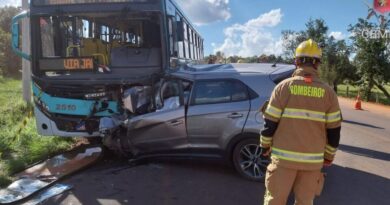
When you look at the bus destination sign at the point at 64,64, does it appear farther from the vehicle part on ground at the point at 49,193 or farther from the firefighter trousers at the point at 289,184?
the firefighter trousers at the point at 289,184

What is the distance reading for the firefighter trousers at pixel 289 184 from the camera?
13.0 feet

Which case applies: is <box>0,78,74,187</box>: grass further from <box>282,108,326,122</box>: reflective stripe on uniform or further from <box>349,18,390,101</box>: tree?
<box>349,18,390,101</box>: tree

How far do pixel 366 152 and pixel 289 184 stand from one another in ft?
21.5

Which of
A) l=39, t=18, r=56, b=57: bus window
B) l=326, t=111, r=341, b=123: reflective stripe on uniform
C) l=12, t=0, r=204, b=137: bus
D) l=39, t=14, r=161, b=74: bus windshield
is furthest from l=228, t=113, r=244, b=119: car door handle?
l=39, t=18, r=56, b=57: bus window

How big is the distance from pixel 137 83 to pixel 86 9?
1.54m

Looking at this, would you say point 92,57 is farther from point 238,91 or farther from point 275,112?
point 275,112

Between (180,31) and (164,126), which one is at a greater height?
(180,31)

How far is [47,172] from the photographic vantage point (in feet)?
24.9

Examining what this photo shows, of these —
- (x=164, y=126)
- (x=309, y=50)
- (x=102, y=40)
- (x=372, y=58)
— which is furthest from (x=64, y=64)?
(x=372, y=58)

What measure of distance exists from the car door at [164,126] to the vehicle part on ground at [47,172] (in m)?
1.03

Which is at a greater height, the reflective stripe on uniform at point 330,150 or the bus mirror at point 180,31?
the bus mirror at point 180,31

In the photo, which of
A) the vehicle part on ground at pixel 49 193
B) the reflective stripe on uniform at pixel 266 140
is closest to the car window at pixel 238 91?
the vehicle part on ground at pixel 49 193

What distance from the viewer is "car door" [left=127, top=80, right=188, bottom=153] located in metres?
7.46

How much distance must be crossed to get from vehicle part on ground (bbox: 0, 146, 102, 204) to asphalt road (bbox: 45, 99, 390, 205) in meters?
0.25
